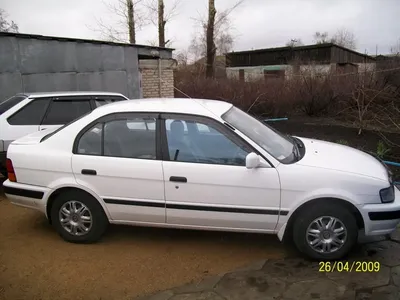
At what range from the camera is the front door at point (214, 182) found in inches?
133

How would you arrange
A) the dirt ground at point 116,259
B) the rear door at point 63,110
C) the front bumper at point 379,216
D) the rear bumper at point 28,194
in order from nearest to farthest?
the dirt ground at point 116,259 < the front bumper at point 379,216 < the rear bumper at point 28,194 < the rear door at point 63,110

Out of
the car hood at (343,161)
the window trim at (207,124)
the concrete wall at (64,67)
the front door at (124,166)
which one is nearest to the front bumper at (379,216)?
the car hood at (343,161)

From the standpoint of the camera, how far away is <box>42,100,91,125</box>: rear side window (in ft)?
18.8

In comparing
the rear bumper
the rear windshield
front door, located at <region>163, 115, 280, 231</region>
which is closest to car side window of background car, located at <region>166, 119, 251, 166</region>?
front door, located at <region>163, 115, 280, 231</region>

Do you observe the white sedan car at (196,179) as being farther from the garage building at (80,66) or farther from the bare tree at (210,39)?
the bare tree at (210,39)

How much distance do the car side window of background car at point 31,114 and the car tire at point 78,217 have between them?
7.51 ft

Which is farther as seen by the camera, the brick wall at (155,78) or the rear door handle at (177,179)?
the brick wall at (155,78)

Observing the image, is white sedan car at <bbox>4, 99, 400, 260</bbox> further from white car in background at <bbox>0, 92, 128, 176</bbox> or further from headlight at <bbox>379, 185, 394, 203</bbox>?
white car in background at <bbox>0, 92, 128, 176</bbox>

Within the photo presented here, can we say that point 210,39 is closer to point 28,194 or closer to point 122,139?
point 122,139

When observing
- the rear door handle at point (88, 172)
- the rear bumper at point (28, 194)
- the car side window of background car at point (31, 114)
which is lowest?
the rear bumper at point (28, 194)

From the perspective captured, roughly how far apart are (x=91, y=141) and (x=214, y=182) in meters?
1.38

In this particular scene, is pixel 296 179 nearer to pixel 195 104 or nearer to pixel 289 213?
pixel 289 213

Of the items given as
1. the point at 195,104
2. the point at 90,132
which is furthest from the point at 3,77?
the point at 195,104

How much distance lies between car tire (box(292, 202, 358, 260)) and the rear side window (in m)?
4.07
